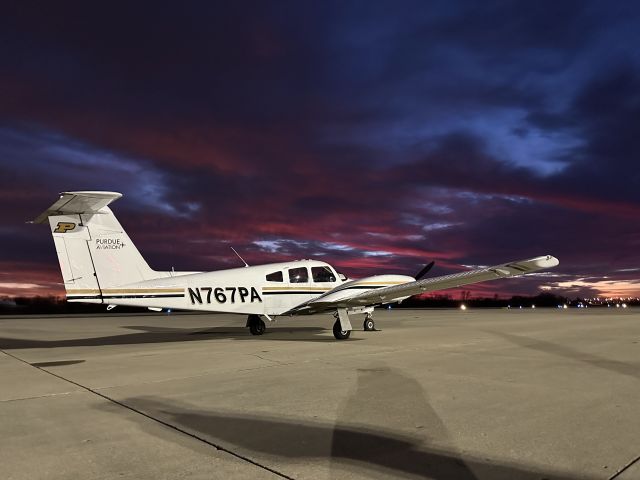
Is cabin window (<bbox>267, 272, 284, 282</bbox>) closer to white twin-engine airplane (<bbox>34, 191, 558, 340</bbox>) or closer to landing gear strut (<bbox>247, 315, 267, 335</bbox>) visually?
white twin-engine airplane (<bbox>34, 191, 558, 340</bbox>)

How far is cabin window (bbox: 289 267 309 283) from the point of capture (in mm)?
16391

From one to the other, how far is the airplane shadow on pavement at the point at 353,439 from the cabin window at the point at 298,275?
31.2 feet

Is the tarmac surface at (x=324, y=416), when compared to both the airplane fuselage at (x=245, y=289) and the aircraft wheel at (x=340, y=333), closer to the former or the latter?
the airplane fuselage at (x=245, y=289)

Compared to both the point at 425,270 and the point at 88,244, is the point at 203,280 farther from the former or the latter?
the point at 425,270

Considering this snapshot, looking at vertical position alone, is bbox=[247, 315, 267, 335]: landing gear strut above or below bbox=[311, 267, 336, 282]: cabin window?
below

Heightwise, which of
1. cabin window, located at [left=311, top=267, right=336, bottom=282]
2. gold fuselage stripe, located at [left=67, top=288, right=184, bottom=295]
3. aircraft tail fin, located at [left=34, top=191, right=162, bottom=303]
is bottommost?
cabin window, located at [left=311, top=267, right=336, bottom=282]

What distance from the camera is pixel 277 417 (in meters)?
5.80

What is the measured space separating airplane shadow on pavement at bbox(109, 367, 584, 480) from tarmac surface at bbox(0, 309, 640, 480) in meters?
0.02

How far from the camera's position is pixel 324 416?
5836mm

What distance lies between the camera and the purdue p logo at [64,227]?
12930mm

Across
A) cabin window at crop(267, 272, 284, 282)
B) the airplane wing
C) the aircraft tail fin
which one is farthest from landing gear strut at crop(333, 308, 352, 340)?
the aircraft tail fin

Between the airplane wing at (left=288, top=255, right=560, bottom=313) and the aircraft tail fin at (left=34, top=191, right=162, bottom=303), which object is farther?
the aircraft tail fin at (left=34, top=191, right=162, bottom=303)

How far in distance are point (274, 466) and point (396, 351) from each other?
8.44m

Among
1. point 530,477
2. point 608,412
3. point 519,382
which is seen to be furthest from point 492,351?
point 530,477
